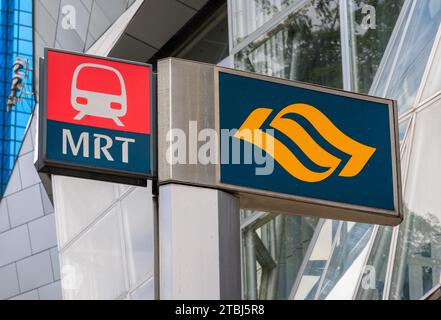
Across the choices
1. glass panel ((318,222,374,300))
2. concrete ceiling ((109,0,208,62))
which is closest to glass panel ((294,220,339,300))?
glass panel ((318,222,374,300))

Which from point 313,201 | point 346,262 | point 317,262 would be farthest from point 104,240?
point 313,201

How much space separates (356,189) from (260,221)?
7311mm

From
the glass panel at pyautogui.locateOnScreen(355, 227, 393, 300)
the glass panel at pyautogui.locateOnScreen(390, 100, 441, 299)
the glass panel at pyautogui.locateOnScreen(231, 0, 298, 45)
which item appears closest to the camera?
the glass panel at pyautogui.locateOnScreen(390, 100, 441, 299)

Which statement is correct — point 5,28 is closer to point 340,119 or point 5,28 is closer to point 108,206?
point 108,206

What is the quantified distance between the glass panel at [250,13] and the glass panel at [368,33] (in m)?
1.89

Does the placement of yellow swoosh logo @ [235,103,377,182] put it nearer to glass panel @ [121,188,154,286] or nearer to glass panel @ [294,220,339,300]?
glass panel @ [294,220,339,300]

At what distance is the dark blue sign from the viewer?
5164 mm

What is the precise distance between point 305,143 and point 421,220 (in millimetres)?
3958

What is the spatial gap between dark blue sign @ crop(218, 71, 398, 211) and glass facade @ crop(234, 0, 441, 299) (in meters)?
3.43

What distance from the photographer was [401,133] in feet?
31.9

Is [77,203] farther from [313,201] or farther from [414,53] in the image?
[313,201]

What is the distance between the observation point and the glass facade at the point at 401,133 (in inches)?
357

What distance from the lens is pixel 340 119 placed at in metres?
5.40

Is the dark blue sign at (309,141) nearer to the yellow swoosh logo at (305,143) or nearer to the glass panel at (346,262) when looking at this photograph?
the yellow swoosh logo at (305,143)
